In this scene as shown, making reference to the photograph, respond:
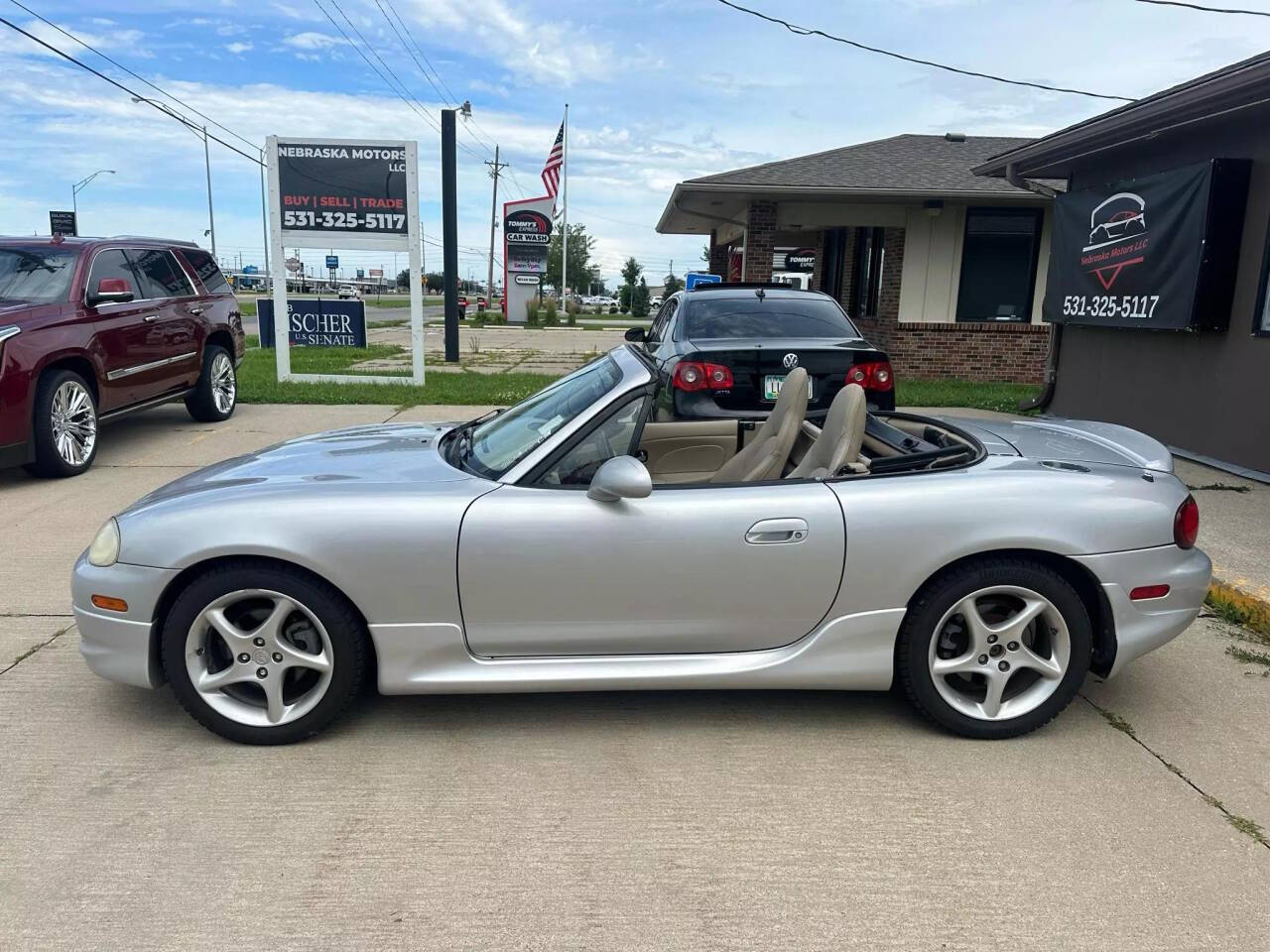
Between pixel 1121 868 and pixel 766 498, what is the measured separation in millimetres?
1499

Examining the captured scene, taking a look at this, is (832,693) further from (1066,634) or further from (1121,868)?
(1121,868)

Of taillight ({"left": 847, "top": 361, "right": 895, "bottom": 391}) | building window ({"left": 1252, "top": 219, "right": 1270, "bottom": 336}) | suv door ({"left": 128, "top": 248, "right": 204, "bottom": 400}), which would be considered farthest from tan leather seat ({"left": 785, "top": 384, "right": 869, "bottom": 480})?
suv door ({"left": 128, "top": 248, "right": 204, "bottom": 400})

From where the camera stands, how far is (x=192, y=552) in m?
3.07

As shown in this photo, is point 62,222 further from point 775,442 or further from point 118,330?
point 775,442

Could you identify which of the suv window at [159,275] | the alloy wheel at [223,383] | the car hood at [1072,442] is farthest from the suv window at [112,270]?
the car hood at [1072,442]

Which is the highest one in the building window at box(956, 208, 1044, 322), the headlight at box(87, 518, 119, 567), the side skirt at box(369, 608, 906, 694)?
the building window at box(956, 208, 1044, 322)

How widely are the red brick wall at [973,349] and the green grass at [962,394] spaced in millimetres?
372

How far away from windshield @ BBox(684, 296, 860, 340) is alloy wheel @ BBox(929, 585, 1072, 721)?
418 cm

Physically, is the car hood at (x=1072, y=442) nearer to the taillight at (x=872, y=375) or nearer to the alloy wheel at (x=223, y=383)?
the taillight at (x=872, y=375)

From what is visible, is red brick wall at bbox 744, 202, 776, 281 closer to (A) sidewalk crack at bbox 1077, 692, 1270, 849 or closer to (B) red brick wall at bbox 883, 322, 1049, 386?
(B) red brick wall at bbox 883, 322, 1049, 386

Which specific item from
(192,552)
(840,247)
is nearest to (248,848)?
(192,552)

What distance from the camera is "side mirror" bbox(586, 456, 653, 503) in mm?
3012

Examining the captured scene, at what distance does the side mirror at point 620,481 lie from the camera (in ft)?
9.88

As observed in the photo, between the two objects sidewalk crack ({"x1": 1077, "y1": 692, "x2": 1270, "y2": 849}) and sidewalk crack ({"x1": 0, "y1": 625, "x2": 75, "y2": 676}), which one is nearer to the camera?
sidewalk crack ({"x1": 1077, "y1": 692, "x2": 1270, "y2": 849})
